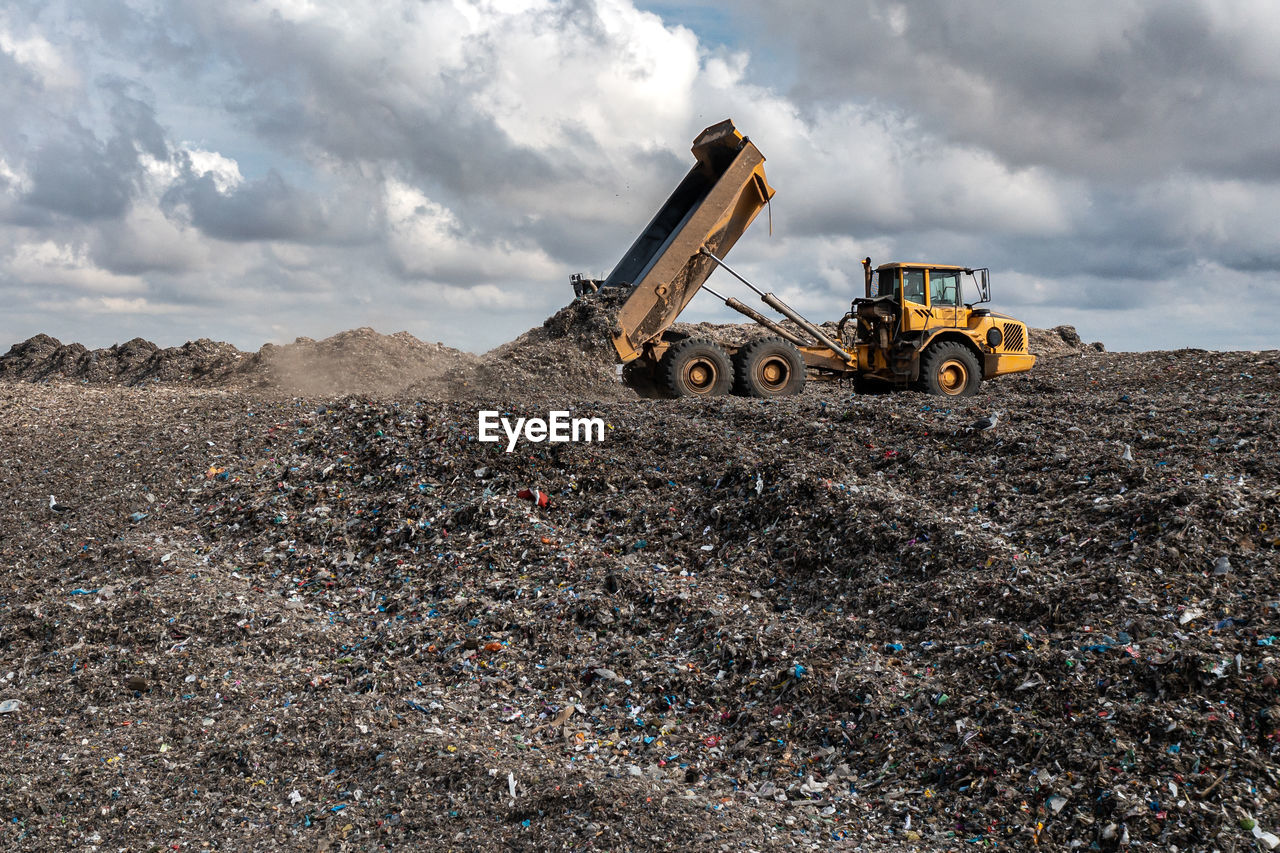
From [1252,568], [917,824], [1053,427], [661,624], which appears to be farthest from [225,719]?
[1053,427]

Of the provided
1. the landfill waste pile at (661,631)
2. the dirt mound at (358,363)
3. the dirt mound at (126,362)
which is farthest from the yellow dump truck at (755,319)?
the dirt mound at (126,362)

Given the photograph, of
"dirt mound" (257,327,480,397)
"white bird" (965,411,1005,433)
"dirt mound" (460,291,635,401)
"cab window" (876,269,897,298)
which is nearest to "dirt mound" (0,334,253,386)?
"dirt mound" (257,327,480,397)

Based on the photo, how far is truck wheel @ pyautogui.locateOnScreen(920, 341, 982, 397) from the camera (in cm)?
1152

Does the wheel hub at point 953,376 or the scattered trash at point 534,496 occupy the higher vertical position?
the wheel hub at point 953,376

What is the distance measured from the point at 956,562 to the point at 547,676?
2614 mm

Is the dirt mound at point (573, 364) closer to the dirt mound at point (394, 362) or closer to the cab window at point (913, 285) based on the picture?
the dirt mound at point (394, 362)

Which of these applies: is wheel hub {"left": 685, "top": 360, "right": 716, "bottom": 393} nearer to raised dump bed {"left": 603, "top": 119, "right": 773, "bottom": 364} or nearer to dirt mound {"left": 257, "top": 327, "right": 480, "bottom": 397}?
raised dump bed {"left": 603, "top": 119, "right": 773, "bottom": 364}

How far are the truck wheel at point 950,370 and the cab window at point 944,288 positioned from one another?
0.55 metres

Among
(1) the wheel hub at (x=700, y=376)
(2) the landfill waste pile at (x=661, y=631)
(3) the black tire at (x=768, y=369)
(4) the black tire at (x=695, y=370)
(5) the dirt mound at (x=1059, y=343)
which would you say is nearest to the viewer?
(2) the landfill waste pile at (x=661, y=631)

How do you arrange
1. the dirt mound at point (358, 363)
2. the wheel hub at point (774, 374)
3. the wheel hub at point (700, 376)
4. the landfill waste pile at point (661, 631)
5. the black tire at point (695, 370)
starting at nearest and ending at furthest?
the landfill waste pile at point (661, 631) < the black tire at point (695, 370) < the wheel hub at point (700, 376) < the wheel hub at point (774, 374) < the dirt mound at point (358, 363)

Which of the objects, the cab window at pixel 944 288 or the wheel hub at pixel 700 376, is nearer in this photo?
the wheel hub at pixel 700 376

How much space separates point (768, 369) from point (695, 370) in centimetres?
100

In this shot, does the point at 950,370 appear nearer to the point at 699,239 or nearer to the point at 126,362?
the point at 699,239

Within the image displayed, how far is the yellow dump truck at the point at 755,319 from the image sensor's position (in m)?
10.9
